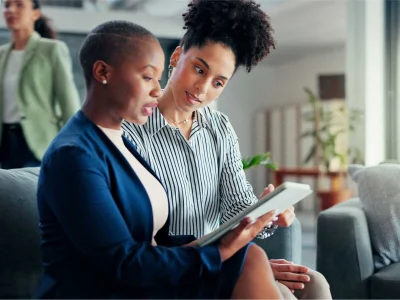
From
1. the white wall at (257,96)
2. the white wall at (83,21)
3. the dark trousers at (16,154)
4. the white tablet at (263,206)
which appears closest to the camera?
the white tablet at (263,206)

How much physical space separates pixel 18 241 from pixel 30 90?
5.21 ft

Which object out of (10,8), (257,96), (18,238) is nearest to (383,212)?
(18,238)

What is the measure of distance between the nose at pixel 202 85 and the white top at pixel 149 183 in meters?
0.39

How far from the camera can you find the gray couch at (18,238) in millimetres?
1839

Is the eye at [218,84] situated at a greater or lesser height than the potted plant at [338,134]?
greater

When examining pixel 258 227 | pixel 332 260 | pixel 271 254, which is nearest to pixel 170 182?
pixel 258 227

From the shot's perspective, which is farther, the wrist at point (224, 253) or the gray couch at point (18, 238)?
the gray couch at point (18, 238)

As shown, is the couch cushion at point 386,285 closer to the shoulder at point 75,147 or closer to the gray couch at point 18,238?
the gray couch at point 18,238

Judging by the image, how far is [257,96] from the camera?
38.1 feet

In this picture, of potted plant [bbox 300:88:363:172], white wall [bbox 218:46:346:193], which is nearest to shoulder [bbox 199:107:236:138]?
potted plant [bbox 300:88:363:172]

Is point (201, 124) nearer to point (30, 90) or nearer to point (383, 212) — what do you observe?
point (383, 212)

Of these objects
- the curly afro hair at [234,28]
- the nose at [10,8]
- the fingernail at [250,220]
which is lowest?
the fingernail at [250,220]

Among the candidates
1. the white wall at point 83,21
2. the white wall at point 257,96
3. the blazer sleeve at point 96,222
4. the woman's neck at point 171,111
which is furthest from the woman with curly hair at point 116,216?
the white wall at point 257,96

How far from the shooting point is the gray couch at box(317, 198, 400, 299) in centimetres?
265
